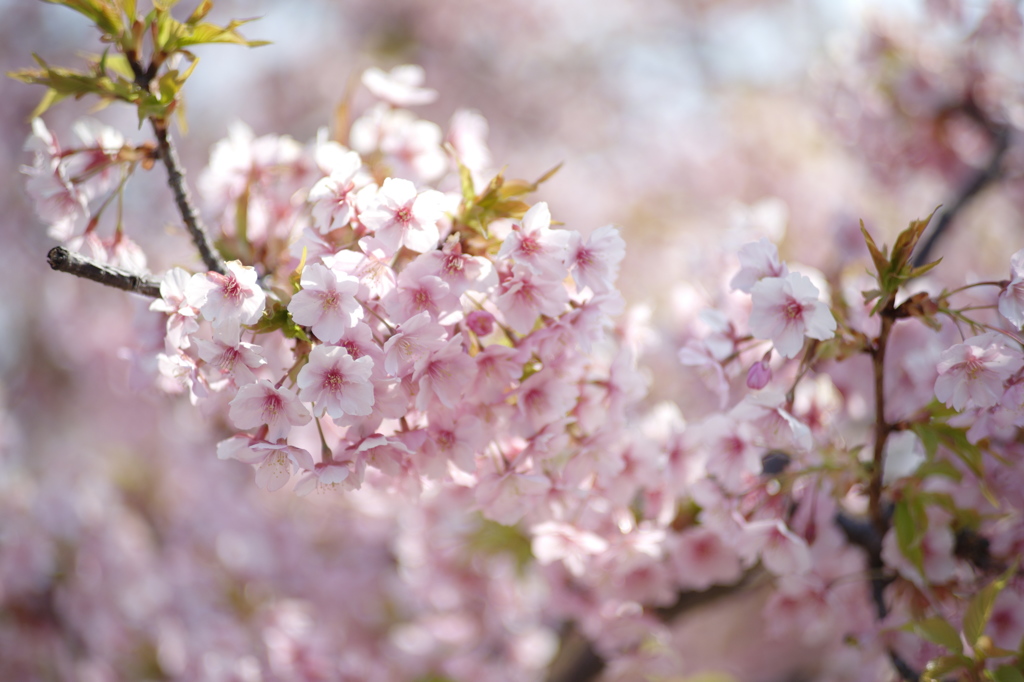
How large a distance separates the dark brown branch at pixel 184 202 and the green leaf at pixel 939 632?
1.48m

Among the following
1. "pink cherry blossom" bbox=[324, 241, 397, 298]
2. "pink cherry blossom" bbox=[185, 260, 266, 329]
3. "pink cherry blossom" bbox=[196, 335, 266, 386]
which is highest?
"pink cherry blossom" bbox=[324, 241, 397, 298]

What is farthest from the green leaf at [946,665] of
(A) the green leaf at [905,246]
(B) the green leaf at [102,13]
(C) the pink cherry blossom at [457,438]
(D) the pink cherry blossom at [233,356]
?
(B) the green leaf at [102,13]

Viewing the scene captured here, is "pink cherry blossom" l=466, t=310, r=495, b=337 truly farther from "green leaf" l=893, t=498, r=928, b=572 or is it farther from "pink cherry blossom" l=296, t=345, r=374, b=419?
"green leaf" l=893, t=498, r=928, b=572

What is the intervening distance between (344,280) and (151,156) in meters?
0.60

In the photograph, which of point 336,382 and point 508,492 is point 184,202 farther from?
point 508,492

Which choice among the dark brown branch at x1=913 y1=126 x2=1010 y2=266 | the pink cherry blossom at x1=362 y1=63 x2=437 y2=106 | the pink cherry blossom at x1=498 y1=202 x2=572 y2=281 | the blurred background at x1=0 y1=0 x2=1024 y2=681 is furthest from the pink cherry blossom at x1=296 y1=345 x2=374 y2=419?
the dark brown branch at x1=913 y1=126 x2=1010 y2=266

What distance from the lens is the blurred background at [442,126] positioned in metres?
2.58

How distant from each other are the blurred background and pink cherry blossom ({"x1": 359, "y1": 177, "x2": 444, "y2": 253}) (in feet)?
1.93

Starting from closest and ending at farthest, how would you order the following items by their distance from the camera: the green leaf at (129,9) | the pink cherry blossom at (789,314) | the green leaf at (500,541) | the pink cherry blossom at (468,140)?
the pink cherry blossom at (789,314), the green leaf at (129,9), the pink cherry blossom at (468,140), the green leaf at (500,541)

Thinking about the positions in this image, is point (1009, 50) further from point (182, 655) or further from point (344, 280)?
point (182, 655)

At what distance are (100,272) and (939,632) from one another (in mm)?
1639

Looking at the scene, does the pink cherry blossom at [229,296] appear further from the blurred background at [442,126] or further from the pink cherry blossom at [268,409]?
the blurred background at [442,126]

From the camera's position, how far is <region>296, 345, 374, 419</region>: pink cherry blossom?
3.27 ft

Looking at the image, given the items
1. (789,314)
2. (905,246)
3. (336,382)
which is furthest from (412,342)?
(905,246)
